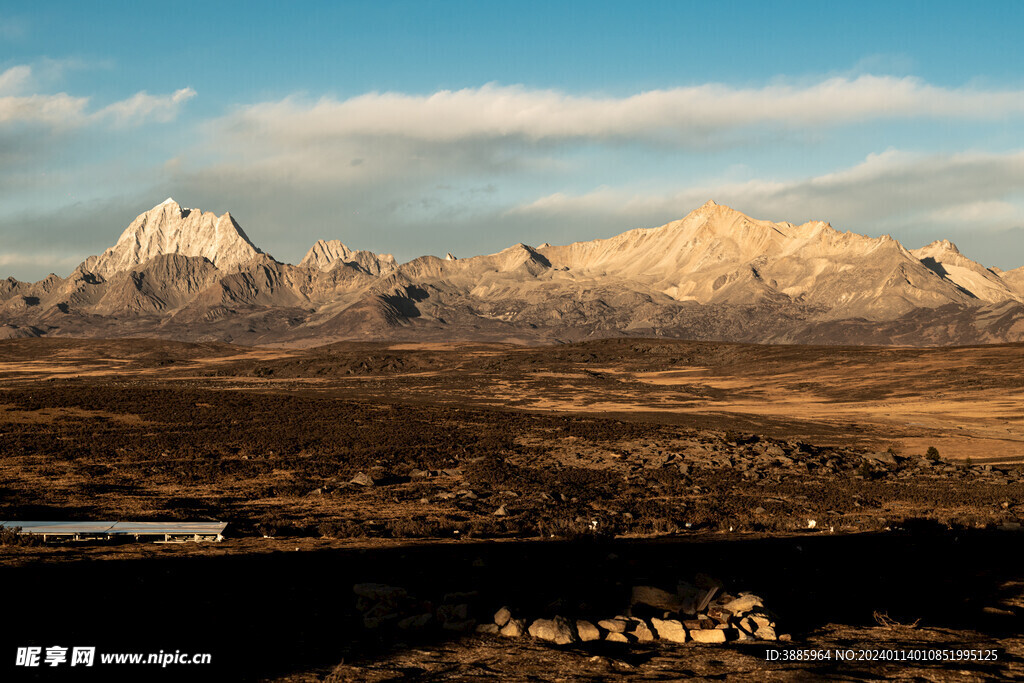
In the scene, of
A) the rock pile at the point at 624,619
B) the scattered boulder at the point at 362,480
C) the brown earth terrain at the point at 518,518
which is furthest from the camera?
the scattered boulder at the point at 362,480

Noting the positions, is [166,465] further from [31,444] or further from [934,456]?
[934,456]

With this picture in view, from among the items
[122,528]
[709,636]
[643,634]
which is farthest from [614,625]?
[122,528]

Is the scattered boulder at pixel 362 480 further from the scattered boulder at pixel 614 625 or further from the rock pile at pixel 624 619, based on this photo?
the scattered boulder at pixel 614 625

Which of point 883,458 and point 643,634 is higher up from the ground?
point 643,634

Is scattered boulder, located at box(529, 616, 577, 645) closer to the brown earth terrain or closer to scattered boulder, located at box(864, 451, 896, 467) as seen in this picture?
the brown earth terrain

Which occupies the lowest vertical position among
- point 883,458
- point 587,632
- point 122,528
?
point 883,458

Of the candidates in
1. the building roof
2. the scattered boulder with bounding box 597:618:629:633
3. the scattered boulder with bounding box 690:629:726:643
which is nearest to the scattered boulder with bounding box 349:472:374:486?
the building roof

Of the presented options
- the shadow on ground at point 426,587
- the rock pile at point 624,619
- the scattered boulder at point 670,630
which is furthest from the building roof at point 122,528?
the scattered boulder at point 670,630

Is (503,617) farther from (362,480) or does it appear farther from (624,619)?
(362,480)
